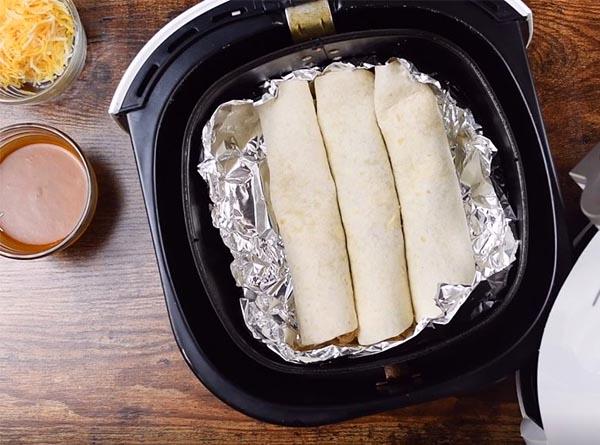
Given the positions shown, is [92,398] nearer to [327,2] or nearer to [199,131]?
[199,131]

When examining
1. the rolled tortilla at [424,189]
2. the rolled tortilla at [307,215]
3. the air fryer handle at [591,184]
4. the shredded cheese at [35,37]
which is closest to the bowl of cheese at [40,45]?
the shredded cheese at [35,37]

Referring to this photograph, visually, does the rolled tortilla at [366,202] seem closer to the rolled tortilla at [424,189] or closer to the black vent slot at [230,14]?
the rolled tortilla at [424,189]

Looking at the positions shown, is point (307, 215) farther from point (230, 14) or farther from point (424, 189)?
point (230, 14)

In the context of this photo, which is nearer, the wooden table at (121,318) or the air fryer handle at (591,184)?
the air fryer handle at (591,184)

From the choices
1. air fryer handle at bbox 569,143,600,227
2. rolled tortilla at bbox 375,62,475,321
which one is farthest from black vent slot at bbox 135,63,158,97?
air fryer handle at bbox 569,143,600,227

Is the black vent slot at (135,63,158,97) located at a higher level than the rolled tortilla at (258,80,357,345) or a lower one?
higher

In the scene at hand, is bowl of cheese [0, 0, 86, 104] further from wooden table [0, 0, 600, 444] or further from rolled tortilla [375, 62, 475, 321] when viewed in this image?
rolled tortilla [375, 62, 475, 321]
